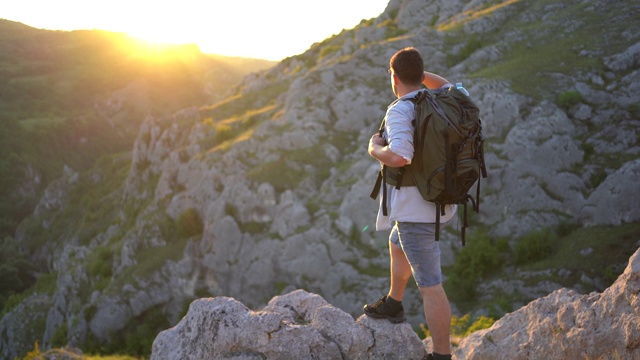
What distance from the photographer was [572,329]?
20.7 ft

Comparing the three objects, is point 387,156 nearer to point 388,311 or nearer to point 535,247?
point 388,311

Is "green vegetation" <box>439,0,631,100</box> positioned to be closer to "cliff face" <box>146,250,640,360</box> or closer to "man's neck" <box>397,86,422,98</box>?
"cliff face" <box>146,250,640,360</box>

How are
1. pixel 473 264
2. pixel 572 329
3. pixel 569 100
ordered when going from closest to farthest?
pixel 572 329 → pixel 473 264 → pixel 569 100

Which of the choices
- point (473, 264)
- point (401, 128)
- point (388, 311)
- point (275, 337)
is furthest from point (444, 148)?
point (473, 264)

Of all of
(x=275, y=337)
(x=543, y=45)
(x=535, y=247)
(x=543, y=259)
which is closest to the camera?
(x=275, y=337)

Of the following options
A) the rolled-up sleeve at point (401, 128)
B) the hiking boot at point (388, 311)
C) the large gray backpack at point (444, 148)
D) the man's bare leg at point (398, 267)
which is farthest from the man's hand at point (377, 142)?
the hiking boot at point (388, 311)

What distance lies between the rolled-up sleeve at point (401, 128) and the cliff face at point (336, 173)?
53.0 feet

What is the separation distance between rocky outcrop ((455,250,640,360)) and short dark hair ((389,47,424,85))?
144 inches

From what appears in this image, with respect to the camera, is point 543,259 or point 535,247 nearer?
point 543,259

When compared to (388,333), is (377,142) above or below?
above

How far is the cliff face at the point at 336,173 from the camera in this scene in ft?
72.6

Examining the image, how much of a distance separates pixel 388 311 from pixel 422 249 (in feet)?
5.94

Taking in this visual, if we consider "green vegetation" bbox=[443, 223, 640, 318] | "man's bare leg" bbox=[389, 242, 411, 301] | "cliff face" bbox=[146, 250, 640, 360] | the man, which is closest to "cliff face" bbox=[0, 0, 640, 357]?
"green vegetation" bbox=[443, 223, 640, 318]

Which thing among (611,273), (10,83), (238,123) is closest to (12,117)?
(10,83)
